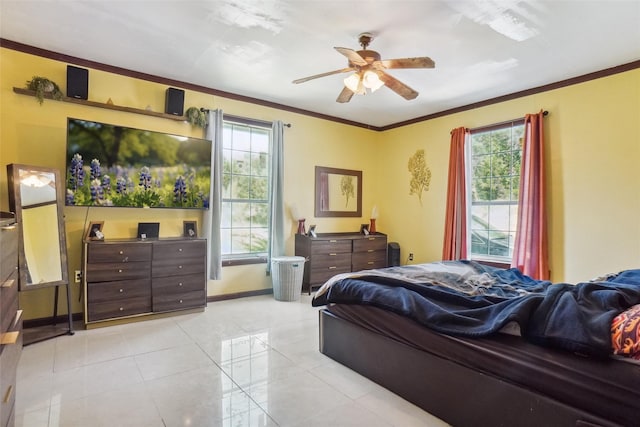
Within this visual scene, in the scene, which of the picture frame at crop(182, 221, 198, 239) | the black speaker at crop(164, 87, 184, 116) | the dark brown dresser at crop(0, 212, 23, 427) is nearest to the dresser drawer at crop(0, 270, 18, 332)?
the dark brown dresser at crop(0, 212, 23, 427)

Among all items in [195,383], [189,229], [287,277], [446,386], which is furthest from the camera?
[287,277]

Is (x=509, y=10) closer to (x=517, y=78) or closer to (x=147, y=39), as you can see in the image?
(x=517, y=78)

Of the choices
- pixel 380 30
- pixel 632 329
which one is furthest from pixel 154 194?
pixel 632 329

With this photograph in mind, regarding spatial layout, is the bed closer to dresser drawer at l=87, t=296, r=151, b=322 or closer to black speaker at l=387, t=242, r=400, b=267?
dresser drawer at l=87, t=296, r=151, b=322

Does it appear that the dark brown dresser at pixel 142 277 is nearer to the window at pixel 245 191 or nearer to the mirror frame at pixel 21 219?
the mirror frame at pixel 21 219

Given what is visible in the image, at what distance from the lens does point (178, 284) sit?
13.0ft

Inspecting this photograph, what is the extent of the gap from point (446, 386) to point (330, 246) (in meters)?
3.29

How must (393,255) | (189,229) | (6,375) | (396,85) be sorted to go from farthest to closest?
1. (393,255)
2. (189,229)
3. (396,85)
4. (6,375)

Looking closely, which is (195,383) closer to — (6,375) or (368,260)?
(6,375)

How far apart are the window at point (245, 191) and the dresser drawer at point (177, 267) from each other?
0.67 meters

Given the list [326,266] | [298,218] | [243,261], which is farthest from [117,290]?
[326,266]

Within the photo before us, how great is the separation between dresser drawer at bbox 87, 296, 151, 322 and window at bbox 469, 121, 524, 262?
14.2 feet

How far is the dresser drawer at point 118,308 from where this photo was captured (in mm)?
3453

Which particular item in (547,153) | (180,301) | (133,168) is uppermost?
(547,153)
